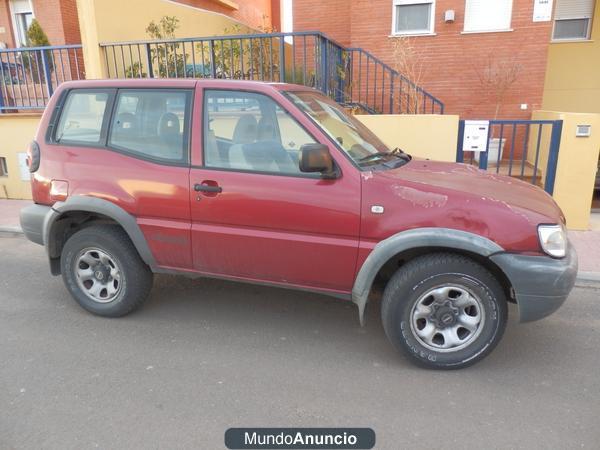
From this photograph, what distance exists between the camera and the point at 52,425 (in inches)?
110

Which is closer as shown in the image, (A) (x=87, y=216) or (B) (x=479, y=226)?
(B) (x=479, y=226)

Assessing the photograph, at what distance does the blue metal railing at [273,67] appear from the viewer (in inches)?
306

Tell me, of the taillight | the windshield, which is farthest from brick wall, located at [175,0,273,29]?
the windshield

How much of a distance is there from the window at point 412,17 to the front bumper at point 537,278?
8.09 m

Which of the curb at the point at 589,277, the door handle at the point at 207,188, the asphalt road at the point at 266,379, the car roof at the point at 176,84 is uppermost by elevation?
the car roof at the point at 176,84

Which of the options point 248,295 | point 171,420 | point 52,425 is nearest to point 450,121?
point 248,295

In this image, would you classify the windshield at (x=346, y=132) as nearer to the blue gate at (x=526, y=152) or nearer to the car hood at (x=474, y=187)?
the car hood at (x=474, y=187)

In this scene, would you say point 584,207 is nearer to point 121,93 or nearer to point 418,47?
point 418,47

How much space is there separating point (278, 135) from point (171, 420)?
2013 millimetres

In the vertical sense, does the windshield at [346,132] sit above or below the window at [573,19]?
below

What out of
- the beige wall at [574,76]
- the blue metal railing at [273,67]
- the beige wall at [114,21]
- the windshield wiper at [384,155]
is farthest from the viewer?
the beige wall at [574,76]

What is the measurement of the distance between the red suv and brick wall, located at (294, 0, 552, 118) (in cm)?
662

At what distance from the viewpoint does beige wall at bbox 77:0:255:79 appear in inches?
329

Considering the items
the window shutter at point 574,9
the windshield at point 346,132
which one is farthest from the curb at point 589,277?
the window shutter at point 574,9
